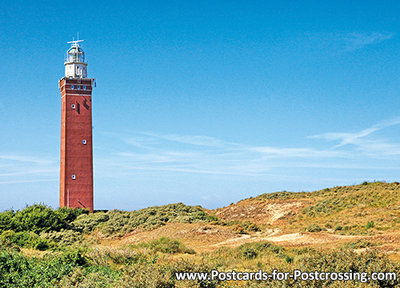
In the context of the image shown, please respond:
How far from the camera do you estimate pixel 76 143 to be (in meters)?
42.1

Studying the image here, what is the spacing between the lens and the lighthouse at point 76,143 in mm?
41562

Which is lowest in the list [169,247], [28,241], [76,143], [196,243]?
[196,243]

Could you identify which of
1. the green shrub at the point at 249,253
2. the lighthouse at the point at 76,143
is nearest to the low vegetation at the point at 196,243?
the green shrub at the point at 249,253

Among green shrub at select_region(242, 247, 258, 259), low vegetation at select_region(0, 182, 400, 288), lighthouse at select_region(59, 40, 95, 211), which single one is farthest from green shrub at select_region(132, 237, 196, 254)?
lighthouse at select_region(59, 40, 95, 211)

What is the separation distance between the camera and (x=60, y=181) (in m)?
43.2

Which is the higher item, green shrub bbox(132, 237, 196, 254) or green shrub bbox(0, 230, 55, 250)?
green shrub bbox(0, 230, 55, 250)

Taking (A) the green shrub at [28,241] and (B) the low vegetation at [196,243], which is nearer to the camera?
(B) the low vegetation at [196,243]

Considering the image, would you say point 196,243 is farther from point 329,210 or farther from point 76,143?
point 76,143

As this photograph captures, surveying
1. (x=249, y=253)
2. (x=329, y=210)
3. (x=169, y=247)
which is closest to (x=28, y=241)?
(x=169, y=247)

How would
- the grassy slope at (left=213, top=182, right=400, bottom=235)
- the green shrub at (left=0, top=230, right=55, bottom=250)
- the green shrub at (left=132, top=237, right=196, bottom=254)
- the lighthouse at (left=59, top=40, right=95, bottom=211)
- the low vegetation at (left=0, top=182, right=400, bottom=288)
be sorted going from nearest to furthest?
the low vegetation at (left=0, top=182, right=400, bottom=288)
the green shrub at (left=0, top=230, right=55, bottom=250)
the green shrub at (left=132, top=237, right=196, bottom=254)
the grassy slope at (left=213, top=182, right=400, bottom=235)
the lighthouse at (left=59, top=40, right=95, bottom=211)

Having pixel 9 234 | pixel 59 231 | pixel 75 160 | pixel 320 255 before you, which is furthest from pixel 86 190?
pixel 320 255

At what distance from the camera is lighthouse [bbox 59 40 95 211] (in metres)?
41.6

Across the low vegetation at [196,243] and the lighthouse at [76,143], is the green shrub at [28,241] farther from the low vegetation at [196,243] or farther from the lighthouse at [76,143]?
the lighthouse at [76,143]

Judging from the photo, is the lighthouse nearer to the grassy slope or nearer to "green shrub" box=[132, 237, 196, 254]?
the grassy slope
